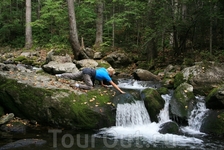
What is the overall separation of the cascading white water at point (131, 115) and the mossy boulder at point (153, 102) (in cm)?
17

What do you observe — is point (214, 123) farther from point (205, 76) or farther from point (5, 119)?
point (5, 119)

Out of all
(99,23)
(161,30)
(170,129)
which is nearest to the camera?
(170,129)

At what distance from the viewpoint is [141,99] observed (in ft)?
31.6

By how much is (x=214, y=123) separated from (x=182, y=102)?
1.33m

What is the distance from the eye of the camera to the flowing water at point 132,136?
6.73 meters

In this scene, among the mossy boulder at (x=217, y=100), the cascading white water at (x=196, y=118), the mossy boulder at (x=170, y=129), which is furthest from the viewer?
the mossy boulder at (x=217, y=100)

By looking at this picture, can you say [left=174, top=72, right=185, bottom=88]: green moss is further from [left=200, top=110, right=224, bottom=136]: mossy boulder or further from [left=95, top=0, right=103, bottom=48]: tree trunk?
[left=95, top=0, right=103, bottom=48]: tree trunk

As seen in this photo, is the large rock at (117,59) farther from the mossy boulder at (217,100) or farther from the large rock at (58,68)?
the mossy boulder at (217,100)

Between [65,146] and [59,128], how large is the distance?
1525 mm

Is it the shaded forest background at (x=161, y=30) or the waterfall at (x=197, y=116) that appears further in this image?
the shaded forest background at (x=161, y=30)

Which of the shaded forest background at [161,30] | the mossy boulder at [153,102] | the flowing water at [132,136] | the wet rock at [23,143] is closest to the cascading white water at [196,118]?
the flowing water at [132,136]

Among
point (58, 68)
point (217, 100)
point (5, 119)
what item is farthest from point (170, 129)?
point (58, 68)

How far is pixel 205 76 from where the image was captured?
11.1 metres

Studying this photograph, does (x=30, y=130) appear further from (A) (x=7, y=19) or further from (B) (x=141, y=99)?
(A) (x=7, y=19)
